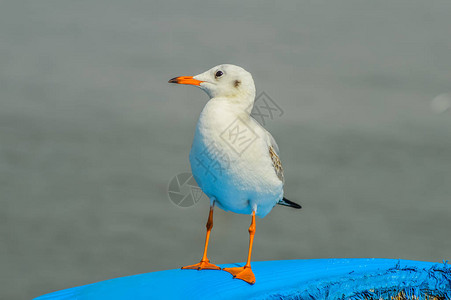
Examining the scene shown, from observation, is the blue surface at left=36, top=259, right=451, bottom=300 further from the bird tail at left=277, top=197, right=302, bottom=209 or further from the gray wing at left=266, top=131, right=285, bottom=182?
the gray wing at left=266, top=131, right=285, bottom=182

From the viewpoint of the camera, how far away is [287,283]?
11.4 feet

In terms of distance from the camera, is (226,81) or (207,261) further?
(207,261)

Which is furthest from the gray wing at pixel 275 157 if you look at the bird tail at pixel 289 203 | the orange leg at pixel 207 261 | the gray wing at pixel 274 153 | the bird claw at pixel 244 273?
the bird claw at pixel 244 273

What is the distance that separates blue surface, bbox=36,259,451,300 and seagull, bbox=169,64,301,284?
12 centimetres

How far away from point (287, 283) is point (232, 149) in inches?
31.4

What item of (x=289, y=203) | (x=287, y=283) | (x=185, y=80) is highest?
(x=185, y=80)

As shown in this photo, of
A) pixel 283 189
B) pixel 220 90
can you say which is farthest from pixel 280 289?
pixel 220 90

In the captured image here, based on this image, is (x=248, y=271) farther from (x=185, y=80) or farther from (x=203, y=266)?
(x=185, y=80)

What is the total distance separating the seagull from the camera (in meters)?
3.20

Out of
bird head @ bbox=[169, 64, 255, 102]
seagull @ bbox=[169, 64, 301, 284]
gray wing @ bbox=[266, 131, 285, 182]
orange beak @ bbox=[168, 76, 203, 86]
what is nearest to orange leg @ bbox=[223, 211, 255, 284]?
seagull @ bbox=[169, 64, 301, 284]

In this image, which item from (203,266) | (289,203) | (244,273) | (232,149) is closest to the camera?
(232,149)

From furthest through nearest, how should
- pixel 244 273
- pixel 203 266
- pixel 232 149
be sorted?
pixel 203 266 → pixel 244 273 → pixel 232 149

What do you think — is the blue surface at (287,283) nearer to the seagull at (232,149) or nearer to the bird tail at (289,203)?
the seagull at (232,149)

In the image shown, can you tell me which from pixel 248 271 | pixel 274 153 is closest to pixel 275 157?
pixel 274 153
